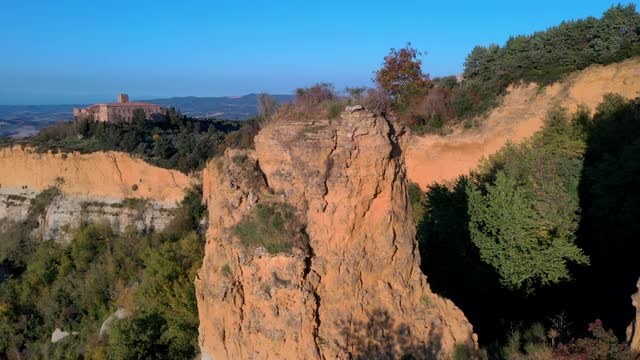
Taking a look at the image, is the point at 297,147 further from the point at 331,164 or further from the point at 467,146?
the point at 467,146

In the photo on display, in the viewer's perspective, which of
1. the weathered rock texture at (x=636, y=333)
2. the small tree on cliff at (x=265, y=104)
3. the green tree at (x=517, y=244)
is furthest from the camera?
the green tree at (x=517, y=244)

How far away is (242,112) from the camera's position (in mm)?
63094

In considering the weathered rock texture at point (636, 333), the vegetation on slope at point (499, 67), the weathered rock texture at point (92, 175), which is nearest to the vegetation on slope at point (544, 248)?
the weathered rock texture at point (636, 333)

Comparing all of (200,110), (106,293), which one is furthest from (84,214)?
(200,110)

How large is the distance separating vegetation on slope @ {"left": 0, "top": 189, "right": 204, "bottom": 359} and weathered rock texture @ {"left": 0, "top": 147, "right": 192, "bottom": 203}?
208 centimetres

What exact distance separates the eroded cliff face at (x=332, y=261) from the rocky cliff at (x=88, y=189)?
17.9 m

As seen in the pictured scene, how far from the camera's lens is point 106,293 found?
1927 centimetres

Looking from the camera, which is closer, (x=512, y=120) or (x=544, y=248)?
(x=544, y=248)

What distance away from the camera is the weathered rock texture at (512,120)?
1684 centimetres

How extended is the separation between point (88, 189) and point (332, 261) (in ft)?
79.3

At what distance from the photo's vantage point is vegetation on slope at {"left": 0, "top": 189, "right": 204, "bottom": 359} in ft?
41.5

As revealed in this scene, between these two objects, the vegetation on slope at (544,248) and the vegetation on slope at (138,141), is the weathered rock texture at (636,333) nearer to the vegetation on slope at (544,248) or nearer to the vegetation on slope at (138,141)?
the vegetation on slope at (544,248)

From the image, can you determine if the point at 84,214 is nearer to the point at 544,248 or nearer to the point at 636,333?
the point at 544,248

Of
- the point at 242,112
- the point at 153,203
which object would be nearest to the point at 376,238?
the point at 153,203
